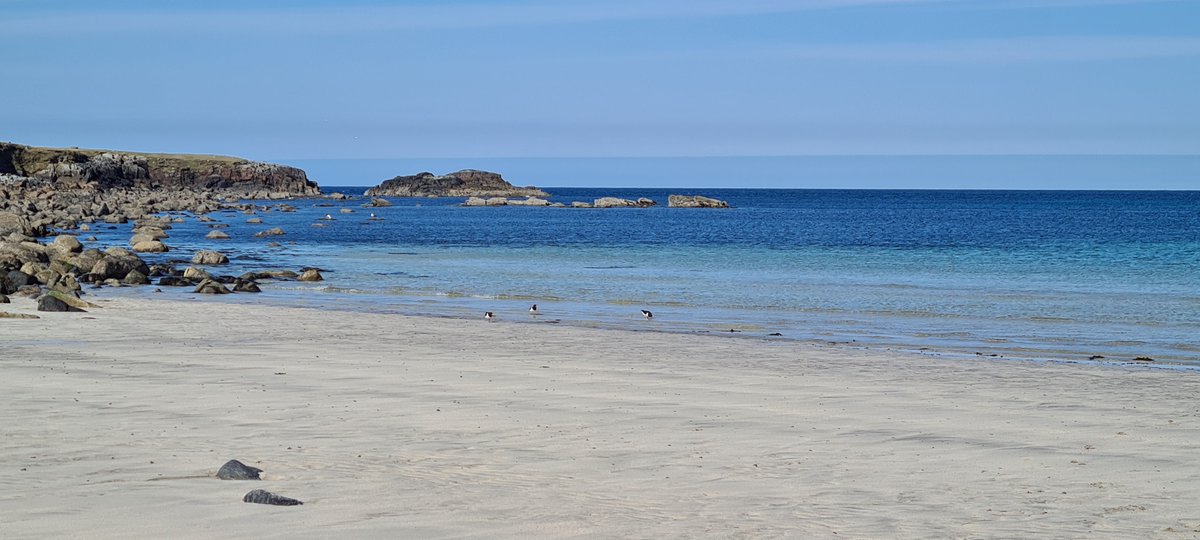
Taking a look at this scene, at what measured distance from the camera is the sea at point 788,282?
2117 centimetres

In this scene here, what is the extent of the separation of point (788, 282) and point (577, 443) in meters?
24.6

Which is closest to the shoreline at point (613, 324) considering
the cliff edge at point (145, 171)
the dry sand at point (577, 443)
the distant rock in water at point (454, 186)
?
the dry sand at point (577, 443)

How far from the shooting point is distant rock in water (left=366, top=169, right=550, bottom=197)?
179625mm

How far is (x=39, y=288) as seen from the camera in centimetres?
2302

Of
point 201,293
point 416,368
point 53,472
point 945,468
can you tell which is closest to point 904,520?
point 945,468

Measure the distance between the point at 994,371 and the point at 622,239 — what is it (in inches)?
1831

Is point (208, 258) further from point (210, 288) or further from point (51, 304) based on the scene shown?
point (51, 304)

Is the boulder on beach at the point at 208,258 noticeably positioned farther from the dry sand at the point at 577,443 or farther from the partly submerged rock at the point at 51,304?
the dry sand at the point at 577,443

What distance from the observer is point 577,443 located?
943cm

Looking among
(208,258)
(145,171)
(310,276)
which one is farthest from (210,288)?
(145,171)

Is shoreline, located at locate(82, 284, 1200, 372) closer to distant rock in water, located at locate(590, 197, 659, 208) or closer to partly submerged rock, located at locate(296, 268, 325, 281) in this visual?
partly submerged rock, located at locate(296, 268, 325, 281)

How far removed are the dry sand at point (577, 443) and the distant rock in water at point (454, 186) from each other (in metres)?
163

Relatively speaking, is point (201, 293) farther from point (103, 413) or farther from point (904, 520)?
point (904, 520)

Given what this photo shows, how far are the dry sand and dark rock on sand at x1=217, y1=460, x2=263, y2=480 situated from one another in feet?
0.39
